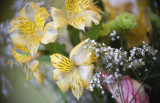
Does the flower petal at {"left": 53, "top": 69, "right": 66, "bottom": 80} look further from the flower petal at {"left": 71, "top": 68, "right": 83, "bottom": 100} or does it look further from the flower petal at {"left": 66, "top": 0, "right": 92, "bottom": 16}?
the flower petal at {"left": 66, "top": 0, "right": 92, "bottom": 16}

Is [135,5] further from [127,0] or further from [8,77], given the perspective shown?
[8,77]

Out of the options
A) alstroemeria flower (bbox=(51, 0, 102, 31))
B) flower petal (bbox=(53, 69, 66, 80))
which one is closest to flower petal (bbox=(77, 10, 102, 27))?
alstroemeria flower (bbox=(51, 0, 102, 31))

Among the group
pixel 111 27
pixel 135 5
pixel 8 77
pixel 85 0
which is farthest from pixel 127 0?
pixel 8 77

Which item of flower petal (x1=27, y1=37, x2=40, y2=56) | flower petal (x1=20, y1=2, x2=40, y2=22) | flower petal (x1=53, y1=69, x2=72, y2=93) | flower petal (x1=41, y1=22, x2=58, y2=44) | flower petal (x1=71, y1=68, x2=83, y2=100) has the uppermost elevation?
flower petal (x1=20, y1=2, x2=40, y2=22)

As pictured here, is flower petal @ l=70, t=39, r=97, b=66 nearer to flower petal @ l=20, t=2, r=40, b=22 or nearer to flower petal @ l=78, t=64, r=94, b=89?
flower petal @ l=78, t=64, r=94, b=89

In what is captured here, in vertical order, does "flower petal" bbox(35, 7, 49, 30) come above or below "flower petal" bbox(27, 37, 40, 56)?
above

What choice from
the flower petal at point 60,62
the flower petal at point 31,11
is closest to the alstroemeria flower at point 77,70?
the flower petal at point 60,62

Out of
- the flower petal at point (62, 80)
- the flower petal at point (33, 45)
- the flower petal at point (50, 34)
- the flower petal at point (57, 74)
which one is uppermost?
the flower petal at point (50, 34)

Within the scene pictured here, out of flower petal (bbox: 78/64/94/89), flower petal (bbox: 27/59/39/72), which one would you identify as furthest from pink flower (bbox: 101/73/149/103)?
flower petal (bbox: 27/59/39/72)

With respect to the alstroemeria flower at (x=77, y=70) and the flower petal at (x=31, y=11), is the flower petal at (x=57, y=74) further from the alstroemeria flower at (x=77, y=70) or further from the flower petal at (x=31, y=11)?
the flower petal at (x=31, y=11)
